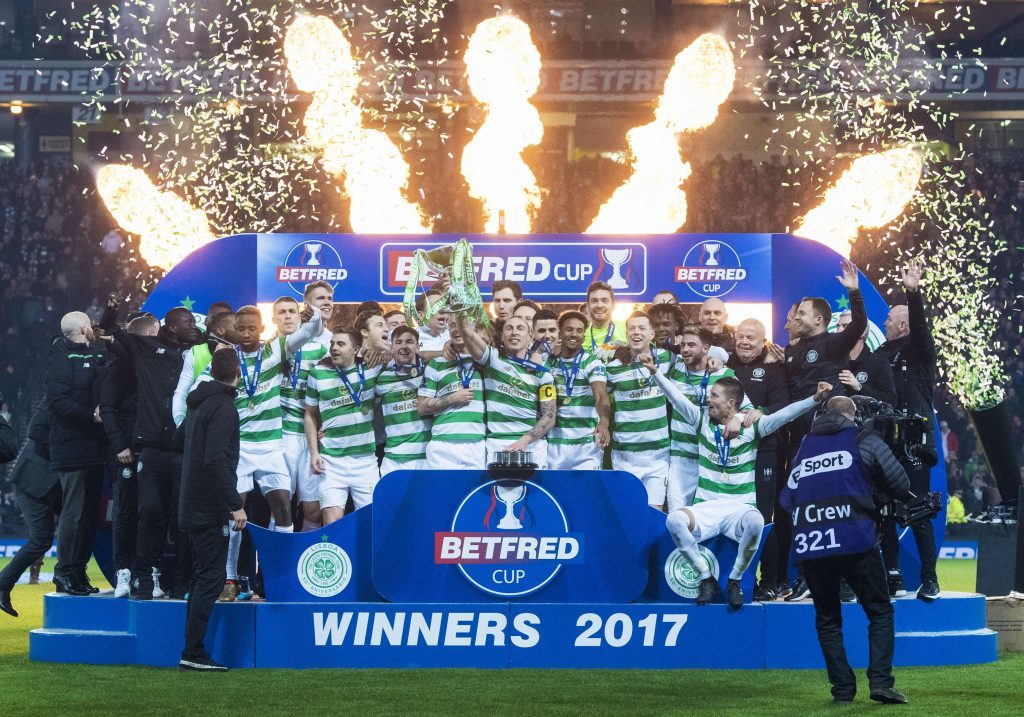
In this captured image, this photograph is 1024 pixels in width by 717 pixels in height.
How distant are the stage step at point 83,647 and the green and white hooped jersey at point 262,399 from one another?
160 cm

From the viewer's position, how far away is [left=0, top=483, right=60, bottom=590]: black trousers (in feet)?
36.9

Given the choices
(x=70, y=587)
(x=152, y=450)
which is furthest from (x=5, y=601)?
(x=152, y=450)

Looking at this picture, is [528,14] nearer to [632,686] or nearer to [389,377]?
[389,377]

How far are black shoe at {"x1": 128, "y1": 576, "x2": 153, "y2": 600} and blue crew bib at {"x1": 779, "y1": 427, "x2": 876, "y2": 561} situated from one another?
4482 mm

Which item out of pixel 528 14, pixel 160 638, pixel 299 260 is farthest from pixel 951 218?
pixel 160 638

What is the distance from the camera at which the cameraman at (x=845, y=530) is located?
8.14 metres

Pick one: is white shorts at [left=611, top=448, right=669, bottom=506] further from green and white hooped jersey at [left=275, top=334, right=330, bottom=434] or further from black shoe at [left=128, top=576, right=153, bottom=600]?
black shoe at [left=128, top=576, right=153, bottom=600]

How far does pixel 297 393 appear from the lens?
34.9 feet

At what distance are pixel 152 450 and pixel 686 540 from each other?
3.70 m

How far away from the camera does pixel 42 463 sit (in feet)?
37.7

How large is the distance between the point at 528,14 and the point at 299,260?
51.3 feet

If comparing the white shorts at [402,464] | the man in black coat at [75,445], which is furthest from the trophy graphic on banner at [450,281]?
the man in black coat at [75,445]

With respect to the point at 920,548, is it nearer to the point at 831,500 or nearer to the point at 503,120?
the point at 831,500

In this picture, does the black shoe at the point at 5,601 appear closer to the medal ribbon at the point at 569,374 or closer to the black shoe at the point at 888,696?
the medal ribbon at the point at 569,374
